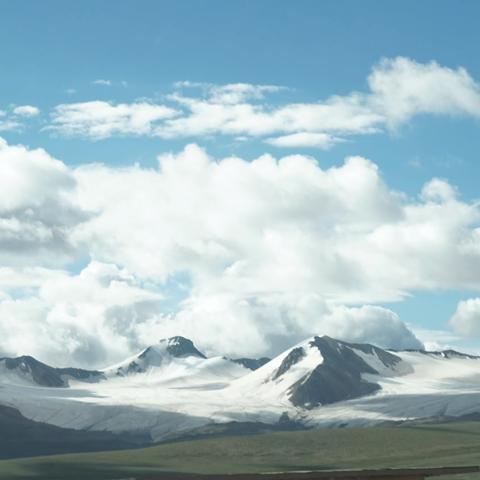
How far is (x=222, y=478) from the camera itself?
79.3 ft

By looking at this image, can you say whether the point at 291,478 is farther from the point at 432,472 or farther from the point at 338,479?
the point at 432,472

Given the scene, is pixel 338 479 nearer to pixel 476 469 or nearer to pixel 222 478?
pixel 222 478

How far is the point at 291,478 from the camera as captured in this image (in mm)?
24969

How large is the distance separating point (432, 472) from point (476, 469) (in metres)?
2.92

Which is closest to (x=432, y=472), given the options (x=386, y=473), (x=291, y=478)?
(x=386, y=473)

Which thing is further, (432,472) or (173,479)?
(432,472)

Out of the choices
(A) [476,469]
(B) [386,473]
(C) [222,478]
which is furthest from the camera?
(A) [476,469]

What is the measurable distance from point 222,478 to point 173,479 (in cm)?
125

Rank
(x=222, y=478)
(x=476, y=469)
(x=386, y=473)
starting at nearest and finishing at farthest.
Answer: (x=222, y=478) < (x=386, y=473) < (x=476, y=469)

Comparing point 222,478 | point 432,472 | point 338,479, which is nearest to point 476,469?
point 432,472

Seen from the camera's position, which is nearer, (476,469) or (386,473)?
(386,473)

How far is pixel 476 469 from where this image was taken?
28828 millimetres

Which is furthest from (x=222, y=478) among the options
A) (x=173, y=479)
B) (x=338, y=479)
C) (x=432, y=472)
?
(x=432, y=472)

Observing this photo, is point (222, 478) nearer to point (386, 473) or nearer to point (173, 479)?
point (173, 479)
